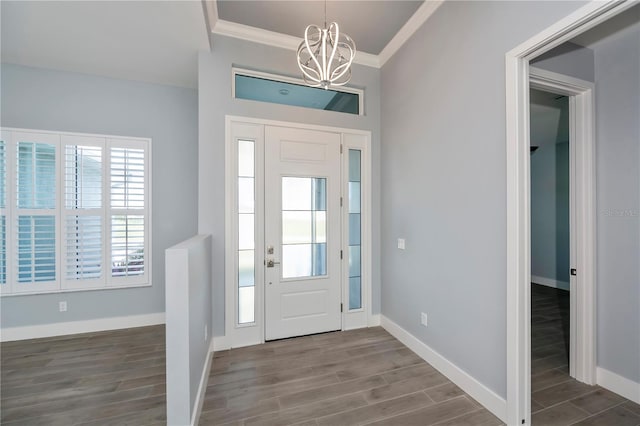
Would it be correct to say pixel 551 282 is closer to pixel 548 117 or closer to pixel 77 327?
pixel 548 117

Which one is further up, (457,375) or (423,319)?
(423,319)

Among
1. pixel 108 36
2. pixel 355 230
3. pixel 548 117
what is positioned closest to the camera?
pixel 108 36

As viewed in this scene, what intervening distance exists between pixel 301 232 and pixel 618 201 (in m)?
2.78

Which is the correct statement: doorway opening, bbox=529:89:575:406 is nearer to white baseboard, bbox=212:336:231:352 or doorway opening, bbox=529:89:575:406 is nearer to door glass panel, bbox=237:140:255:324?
door glass panel, bbox=237:140:255:324

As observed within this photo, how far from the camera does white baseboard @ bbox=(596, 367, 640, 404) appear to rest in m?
1.99

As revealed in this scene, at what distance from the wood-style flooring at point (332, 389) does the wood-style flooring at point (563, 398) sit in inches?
18.3

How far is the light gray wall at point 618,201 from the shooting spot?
2.01m

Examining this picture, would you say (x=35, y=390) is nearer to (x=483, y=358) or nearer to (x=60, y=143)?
(x=60, y=143)

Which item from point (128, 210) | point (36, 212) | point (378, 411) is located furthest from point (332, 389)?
point (36, 212)

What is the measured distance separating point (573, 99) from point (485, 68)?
37.3 inches

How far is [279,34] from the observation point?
2.91 m

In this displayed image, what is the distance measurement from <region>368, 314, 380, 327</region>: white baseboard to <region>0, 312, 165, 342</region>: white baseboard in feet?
8.87

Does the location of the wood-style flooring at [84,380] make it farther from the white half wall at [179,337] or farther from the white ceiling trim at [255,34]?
the white ceiling trim at [255,34]

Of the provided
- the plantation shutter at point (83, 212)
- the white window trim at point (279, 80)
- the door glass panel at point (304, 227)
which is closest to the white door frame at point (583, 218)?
the white window trim at point (279, 80)
